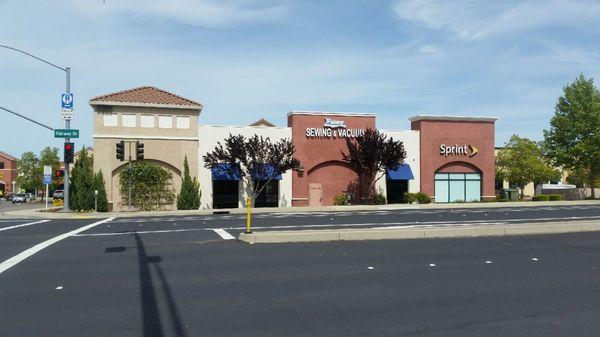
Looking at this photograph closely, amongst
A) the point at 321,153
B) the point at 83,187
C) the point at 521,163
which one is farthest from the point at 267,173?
the point at 521,163

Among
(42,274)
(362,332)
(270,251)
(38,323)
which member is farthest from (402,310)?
(42,274)

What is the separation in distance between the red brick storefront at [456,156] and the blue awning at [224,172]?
16214mm

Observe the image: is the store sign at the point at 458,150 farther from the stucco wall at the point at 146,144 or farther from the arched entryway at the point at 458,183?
the stucco wall at the point at 146,144

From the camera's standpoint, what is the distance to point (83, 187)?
35125mm

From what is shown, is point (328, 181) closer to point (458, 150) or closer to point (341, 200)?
point (341, 200)

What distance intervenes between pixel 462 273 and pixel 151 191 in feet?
Result: 99.3

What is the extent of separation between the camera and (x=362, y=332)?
6035 millimetres

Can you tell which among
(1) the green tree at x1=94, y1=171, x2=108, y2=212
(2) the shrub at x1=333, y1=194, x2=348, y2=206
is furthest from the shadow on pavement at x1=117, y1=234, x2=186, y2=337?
(2) the shrub at x1=333, y1=194, x2=348, y2=206

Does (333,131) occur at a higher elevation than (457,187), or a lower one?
higher

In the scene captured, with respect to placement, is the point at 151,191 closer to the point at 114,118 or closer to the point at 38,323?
the point at 114,118

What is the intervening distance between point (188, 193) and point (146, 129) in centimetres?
552

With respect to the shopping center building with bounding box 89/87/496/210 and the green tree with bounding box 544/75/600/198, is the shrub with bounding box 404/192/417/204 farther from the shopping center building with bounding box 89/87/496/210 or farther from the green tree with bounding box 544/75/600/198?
the green tree with bounding box 544/75/600/198

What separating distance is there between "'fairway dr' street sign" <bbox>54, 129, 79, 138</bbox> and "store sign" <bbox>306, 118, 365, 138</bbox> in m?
17.1

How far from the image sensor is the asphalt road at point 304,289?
6.28 meters
